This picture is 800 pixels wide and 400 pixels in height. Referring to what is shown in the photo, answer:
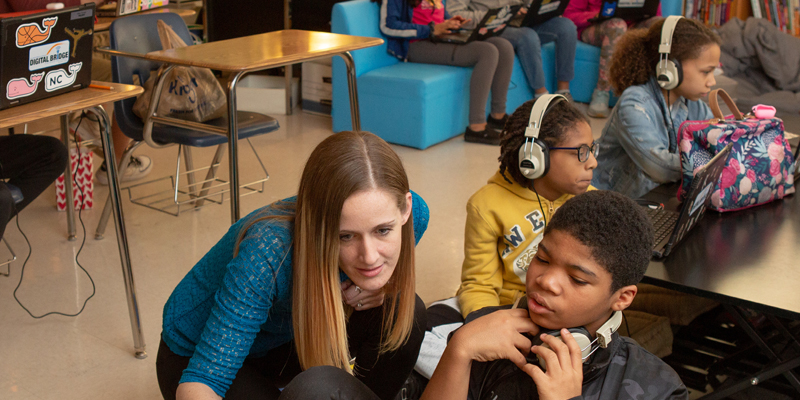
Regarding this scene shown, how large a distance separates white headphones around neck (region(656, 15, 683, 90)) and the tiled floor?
0.89 meters

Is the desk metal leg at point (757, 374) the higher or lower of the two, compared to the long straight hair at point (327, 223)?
lower

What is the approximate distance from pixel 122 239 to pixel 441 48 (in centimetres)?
238

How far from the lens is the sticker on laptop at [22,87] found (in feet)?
5.09

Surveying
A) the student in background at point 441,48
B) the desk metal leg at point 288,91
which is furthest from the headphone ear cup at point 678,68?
the desk metal leg at point 288,91

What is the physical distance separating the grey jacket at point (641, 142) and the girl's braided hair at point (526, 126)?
1.43ft

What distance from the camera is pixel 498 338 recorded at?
101cm

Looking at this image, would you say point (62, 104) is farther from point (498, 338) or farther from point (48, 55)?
point (498, 338)

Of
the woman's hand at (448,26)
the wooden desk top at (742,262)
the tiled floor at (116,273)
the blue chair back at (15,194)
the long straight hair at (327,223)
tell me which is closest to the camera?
the long straight hair at (327,223)

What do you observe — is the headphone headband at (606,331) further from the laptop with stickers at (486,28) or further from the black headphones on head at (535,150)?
the laptop with stickers at (486,28)

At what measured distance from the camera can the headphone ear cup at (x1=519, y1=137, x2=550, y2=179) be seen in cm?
145

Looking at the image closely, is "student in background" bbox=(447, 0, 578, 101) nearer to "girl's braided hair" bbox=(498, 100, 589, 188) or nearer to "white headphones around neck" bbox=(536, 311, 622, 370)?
"girl's braided hair" bbox=(498, 100, 589, 188)

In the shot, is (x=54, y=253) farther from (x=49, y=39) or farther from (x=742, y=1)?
(x=742, y=1)

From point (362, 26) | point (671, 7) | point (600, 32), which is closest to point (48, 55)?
point (362, 26)

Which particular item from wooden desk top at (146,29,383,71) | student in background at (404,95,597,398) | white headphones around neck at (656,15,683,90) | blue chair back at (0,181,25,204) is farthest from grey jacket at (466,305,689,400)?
blue chair back at (0,181,25,204)
